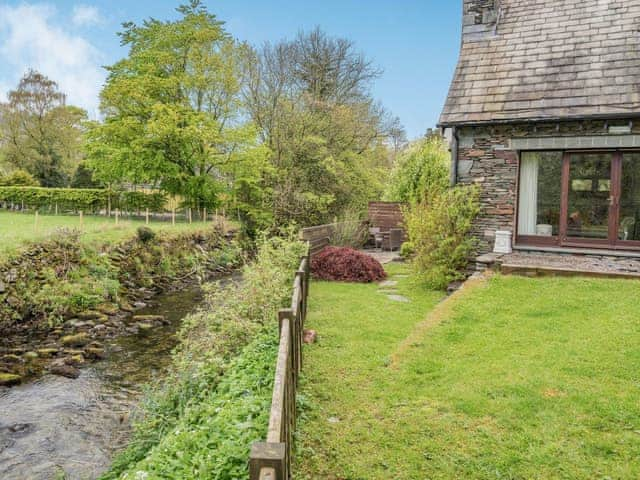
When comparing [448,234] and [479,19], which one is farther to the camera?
[479,19]

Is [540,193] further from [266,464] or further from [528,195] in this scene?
[266,464]

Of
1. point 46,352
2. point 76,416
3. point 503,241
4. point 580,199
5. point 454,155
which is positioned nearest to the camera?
point 76,416

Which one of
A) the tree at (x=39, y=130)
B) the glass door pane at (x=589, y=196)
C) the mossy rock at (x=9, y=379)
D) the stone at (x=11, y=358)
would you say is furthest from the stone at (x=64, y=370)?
the tree at (x=39, y=130)

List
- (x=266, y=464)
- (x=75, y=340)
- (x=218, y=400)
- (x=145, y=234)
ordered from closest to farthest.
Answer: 1. (x=266, y=464)
2. (x=218, y=400)
3. (x=75, y=340)
4. (x=145, y=234)

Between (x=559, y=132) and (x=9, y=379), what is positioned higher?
(x=559, y=132)

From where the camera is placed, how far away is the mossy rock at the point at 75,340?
28.9ft

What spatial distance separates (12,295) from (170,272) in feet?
16.8

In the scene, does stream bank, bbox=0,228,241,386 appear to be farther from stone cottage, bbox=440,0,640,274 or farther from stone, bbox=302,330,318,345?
stone cottage, bbox=440,0,640,274

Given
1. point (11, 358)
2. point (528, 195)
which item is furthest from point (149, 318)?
point (528, 195)

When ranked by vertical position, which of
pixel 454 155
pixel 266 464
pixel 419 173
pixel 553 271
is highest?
pixel 419 173

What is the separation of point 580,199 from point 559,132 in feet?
4.87

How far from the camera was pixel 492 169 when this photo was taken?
10336mm

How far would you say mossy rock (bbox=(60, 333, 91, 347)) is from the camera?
8812mm

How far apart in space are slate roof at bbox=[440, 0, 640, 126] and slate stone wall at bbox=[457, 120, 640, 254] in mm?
385
